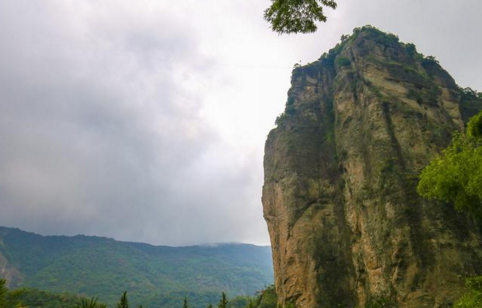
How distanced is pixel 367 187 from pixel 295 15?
31042 mm

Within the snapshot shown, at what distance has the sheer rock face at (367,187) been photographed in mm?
29719

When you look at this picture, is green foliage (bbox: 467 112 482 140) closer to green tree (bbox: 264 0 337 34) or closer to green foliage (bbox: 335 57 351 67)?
green tree (bbox: 264 0 337 34)

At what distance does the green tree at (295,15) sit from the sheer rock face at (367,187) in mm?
27516

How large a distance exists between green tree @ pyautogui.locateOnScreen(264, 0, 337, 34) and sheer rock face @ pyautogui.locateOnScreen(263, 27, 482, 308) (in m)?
27.5

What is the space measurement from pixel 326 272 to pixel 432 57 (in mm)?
40652

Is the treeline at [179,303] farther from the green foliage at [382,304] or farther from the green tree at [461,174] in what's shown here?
the green tree at [461,174]

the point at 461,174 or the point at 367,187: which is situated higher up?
the point at 367,187

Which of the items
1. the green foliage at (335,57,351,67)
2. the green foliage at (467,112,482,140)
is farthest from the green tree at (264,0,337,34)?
the green foliage at (335,57,351,67)

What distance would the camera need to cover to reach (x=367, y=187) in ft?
121

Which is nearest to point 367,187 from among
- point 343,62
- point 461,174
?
point 461,174

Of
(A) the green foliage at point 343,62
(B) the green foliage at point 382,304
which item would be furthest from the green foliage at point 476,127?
(A) the green foliage at point 343,62

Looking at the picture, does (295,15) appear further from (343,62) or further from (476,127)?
(343,62)

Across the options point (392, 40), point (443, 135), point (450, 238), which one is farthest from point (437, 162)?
point (392, 40)

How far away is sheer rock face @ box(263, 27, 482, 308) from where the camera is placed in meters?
29.7
